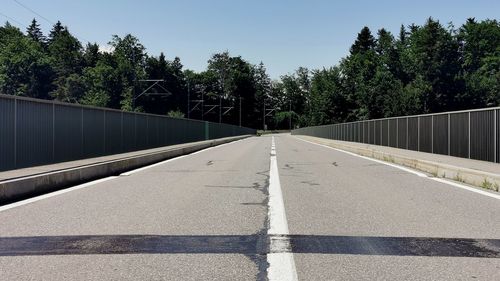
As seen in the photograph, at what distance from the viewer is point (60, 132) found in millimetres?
17359

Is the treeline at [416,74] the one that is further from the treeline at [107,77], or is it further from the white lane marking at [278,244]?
the white lane marking at [278,244]

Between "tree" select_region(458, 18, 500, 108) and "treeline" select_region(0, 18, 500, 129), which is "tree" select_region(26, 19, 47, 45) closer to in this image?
"treeline" select_region(0, 18, 500, 129)

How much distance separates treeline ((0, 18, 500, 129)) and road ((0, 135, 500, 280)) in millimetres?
63454

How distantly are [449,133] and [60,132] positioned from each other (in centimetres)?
1447

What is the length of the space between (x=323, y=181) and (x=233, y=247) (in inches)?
319

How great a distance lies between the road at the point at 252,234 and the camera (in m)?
5.45

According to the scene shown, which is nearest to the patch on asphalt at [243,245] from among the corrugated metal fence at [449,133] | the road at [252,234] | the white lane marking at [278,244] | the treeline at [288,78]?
the road at [252,234]

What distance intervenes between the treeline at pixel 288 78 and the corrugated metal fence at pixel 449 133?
45.3 m

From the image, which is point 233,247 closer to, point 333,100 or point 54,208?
point 54,208

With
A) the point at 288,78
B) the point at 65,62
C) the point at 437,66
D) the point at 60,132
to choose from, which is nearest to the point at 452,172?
the point at 60,132

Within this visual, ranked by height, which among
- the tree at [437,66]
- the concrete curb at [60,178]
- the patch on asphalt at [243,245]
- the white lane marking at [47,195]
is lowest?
the patch on asphalt at [243,245]

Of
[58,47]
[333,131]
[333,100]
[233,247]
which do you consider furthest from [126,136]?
[58,47]

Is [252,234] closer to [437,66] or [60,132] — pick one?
[60,132]

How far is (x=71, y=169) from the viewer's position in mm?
13828
